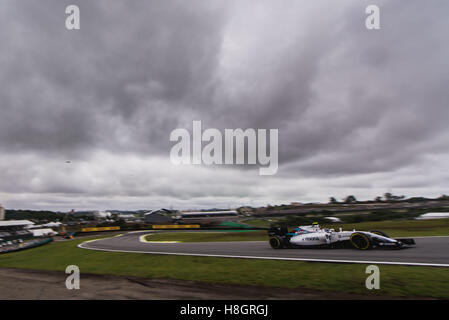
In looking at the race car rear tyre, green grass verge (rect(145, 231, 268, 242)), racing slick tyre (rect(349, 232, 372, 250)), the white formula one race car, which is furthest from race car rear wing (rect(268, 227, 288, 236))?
green grass verge (rect(145, 231, 268, 242))

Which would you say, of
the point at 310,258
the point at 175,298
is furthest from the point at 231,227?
the point at 175,298

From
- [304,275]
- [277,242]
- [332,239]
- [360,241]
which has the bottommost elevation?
[277,242]

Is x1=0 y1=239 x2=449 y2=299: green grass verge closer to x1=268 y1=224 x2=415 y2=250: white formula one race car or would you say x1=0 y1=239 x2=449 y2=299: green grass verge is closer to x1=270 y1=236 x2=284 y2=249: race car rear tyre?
x1=268 y1=224 x2=415 y2=250: white formula one race car

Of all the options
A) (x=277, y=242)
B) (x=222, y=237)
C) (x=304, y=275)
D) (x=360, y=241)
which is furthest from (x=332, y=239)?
(x=222, y=237)

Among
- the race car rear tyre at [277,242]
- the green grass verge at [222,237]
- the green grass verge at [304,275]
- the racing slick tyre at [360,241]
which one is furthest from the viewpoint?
the green grass verge at [222,237]

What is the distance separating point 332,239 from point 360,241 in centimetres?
129

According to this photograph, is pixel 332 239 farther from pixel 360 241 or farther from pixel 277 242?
pixel 277 242

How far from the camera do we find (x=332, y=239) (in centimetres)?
1194

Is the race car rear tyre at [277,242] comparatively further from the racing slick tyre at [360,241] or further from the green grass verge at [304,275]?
the racing slick tyre at [360,241]

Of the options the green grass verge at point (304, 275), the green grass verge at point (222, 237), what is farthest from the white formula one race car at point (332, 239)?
the green grass verge at point (222, 237)

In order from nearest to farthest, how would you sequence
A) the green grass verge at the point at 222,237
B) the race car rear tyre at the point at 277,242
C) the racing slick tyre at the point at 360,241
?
1. the racing slick tyre at the point at 360,241
2. the race car rear tyre at the point at 277,242
3. the green grass verge at the point at 222,237

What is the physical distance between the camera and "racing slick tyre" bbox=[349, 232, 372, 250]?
10836mm

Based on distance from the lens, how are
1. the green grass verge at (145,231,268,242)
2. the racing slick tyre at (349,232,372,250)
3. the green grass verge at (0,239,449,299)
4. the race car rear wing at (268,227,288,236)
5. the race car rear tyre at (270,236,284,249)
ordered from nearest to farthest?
1. the green grass verge at (0,239,449,299)
2. the racing slick tyre at (349,232,372,250)
3. the race car rear tyre at (270,236,284,249)
4. the race car rear wing at (268,227,288,236)
5. the green grass verge at (145,231,268,242)

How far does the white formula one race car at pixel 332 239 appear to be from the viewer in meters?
10.9
